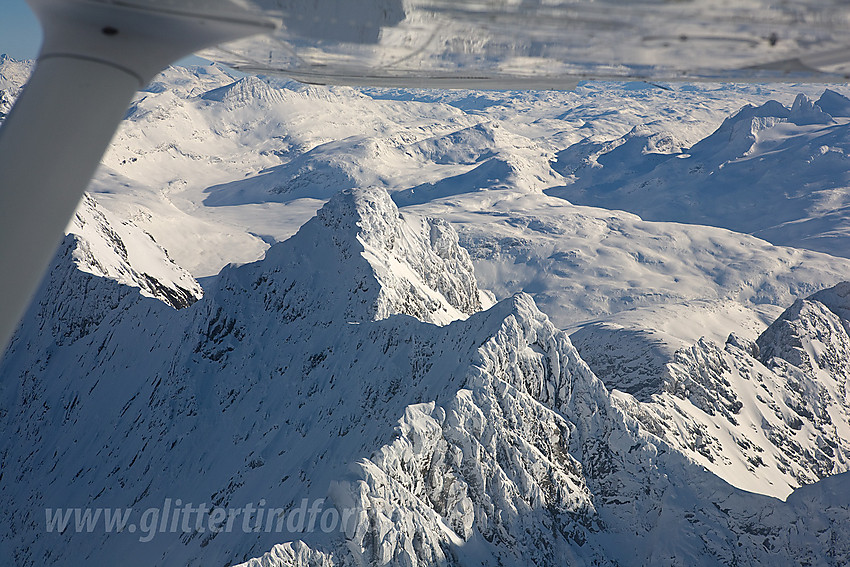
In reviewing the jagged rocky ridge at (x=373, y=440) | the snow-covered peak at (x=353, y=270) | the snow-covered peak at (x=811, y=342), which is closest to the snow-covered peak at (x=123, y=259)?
the jagged rocky ridge at (x=373, y=440)

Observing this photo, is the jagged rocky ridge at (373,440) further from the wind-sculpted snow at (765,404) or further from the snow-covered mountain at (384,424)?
the wind-sculpted snow at (765,404)

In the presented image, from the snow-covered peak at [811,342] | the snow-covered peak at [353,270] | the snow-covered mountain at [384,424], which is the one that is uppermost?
the snow-covered peak at [353,270]

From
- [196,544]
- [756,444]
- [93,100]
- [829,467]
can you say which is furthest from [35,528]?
[829,467]

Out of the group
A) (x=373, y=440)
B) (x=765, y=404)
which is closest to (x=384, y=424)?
(x=373, y=440)

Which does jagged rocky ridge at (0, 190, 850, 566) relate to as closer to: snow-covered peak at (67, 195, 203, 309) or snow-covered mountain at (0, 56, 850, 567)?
snow-covered mountain at (0, 56, 850, 567)

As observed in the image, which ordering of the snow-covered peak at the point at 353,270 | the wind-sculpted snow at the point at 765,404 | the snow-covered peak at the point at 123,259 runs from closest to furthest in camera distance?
the wind-sculpted snow at the point at 765,404 < the snow-covered peak at the point at 353,270 < the snow-covered peak at the point at 123,259

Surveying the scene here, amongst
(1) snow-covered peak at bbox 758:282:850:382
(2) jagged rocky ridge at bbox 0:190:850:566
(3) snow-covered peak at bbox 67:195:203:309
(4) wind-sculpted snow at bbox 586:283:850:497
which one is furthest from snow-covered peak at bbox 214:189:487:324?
(1) snow-covered peak at bbox 758:282:850:382
